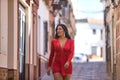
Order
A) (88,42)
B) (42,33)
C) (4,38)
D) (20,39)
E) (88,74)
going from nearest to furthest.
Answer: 1. (4,38)
2. (20,39)
3. (42,33)
4. (88,74)
5. (88,42)

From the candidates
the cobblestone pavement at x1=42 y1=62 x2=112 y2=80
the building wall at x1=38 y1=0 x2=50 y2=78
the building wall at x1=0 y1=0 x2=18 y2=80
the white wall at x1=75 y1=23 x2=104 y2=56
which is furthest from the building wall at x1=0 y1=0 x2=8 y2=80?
the white wall at x1=75 y1=23 x2=104 y2=56

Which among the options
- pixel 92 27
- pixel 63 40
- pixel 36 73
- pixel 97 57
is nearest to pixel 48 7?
pixel 36 73

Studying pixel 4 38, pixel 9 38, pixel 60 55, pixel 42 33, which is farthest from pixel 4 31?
pixel 42 33

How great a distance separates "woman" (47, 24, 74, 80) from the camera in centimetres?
1002

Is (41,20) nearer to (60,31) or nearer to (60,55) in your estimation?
(60,31)

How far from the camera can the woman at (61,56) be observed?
10.0 metres

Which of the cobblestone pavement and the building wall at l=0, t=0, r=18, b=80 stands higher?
the building wall at l=0, t=0, r=18, b=80

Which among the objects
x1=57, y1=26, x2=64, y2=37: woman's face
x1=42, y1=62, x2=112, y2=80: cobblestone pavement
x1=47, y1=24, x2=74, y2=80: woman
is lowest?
x1=42, y1=62, x2=112, y2=80: cobblestone pavement

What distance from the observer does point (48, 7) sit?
93.2 ft

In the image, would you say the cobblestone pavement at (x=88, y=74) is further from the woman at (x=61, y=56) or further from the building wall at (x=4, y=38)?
the woman at (x=61, y=56)

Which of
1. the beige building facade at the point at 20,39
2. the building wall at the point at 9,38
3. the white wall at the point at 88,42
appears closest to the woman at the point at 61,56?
the beige building facade at the point at 20,39

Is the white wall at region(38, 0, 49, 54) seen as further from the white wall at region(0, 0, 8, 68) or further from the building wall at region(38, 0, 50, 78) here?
the white wall at region(0, 0, 8, 68)

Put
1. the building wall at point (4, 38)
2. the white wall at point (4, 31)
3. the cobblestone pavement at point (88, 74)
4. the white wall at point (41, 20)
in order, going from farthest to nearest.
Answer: the white wall at point (41, 20) → the cobblestone pavement at point (88, 74) → the white wall at point (4, 31) → the building wall at point (4, 38)

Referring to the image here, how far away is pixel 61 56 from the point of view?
1017 centimetres
